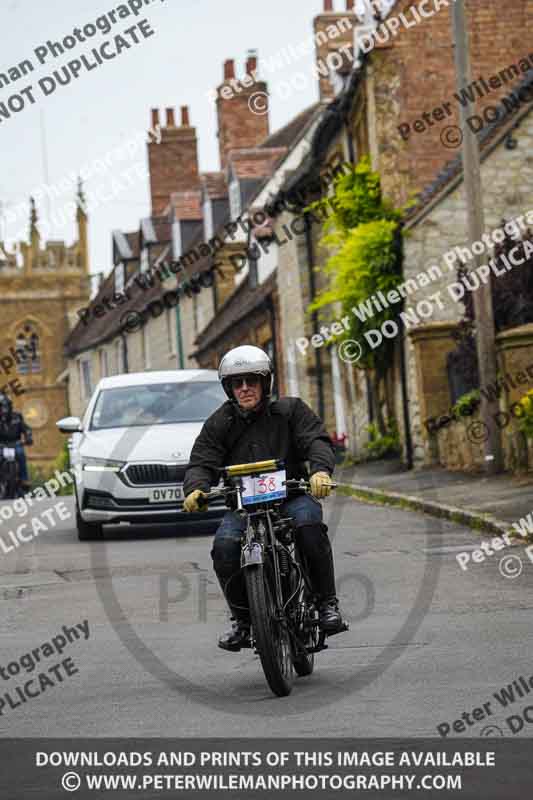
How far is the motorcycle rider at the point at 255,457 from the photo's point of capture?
7.98 m

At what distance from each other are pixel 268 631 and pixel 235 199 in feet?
134

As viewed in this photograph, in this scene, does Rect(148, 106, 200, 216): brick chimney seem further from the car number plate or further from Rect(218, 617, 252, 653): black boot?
Rect(218, 617, 252, 653): black boot

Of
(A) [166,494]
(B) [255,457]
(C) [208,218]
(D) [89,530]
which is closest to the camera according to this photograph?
(B) [255,457]

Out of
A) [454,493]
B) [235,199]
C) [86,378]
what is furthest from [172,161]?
[454,493]

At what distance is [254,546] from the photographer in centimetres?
772

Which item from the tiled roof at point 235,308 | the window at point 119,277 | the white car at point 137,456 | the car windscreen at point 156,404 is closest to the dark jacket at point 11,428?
the car windscreen at point 156,404

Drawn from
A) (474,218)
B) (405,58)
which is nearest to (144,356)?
(405,58)

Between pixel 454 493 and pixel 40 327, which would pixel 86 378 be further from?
pixel 454 493

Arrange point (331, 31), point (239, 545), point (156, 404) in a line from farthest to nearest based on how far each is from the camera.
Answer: point (331, 31) < point (156, 404) < point (239, 545)

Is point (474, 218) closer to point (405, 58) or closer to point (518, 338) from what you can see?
point (518, 338)

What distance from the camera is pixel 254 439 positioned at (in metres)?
8.23

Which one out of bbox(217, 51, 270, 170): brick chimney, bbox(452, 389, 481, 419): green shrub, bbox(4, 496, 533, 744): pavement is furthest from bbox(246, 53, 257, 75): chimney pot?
bbox(4, 496, 533, 744): pavement

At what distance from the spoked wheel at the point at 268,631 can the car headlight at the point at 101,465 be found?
31.5ft

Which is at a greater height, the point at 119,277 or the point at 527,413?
the point at 119,277
